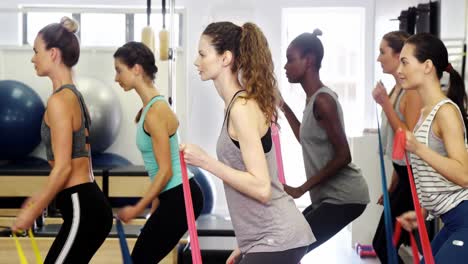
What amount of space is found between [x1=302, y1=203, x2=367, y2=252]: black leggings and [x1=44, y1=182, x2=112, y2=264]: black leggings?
3.16ft

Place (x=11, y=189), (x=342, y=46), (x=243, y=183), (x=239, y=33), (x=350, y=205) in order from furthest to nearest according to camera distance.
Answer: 1. (x=342, y=46)
2. (x=11, y=189)
3. (x=350, y=205)
4. (x=239, y=33)
5. (x=243, y=183)

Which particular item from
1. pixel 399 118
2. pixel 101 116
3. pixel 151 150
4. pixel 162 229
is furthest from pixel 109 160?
pixel 162 229

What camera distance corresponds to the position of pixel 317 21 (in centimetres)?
927

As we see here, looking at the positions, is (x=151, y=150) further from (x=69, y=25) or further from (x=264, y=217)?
(x=264, y=217)

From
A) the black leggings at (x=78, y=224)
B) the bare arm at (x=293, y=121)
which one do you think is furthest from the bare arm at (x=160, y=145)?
the bare arm at (x=293, y=121)

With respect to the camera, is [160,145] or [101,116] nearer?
[160,145]

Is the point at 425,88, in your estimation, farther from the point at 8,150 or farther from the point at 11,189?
the point at 8,150

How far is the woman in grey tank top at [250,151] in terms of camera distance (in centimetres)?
209

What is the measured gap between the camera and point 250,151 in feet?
6.82

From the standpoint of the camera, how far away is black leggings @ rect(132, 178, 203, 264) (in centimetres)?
311

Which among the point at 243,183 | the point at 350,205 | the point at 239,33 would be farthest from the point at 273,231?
the point at 350,205

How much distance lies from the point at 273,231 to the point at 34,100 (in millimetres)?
5461

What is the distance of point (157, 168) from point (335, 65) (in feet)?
20.6

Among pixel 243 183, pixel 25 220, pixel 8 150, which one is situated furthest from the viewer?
pixel 8 150
